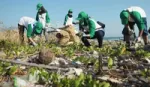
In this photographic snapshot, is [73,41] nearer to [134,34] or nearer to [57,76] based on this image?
[134,34]

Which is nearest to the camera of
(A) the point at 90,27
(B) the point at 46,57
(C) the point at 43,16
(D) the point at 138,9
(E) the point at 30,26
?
(B) the point at 46,57

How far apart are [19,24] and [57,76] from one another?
28.9ft

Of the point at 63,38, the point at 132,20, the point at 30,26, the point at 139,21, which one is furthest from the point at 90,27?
the point at 63,38

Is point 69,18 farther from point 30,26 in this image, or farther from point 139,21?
point 139,21

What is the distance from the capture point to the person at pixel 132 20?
10305 millimetres

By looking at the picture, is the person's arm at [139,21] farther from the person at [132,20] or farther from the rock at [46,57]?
the rock at [46,57]

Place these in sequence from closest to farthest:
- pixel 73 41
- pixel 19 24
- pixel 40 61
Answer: pixel 40 61 < pixel 19 24 < pixel 73 41

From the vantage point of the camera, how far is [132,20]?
10.6 m

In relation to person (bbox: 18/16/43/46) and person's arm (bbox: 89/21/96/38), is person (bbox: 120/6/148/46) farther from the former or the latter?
person (bbox: 18/16/43/46)

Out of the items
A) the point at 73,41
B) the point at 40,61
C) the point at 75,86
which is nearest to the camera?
the point at 75,86

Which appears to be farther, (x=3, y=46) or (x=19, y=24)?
(x=19, y=24)

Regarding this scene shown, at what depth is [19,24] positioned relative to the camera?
43.2 ft

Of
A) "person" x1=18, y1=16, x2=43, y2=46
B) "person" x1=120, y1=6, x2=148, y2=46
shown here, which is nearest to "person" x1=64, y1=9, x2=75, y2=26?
"person" x1=18, y1=16, x2=43, y2=46

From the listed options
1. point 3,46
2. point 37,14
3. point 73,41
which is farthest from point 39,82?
point 37,14
